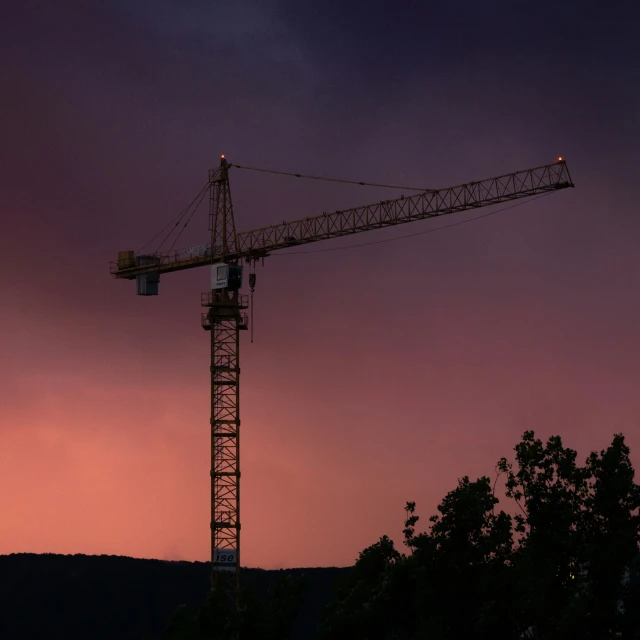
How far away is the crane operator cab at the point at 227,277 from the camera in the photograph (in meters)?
164

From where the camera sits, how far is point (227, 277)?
6467 inches

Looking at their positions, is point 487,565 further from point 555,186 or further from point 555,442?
point 555,186

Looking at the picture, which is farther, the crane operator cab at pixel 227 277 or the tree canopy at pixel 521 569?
the crane operator cab at pixel 227 277

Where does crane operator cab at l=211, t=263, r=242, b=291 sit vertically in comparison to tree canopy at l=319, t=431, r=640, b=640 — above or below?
above

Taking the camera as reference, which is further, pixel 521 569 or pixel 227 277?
pixel 227 277

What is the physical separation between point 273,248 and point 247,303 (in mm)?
7559

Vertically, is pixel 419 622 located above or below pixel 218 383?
below

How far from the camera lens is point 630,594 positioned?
73188 millimetres

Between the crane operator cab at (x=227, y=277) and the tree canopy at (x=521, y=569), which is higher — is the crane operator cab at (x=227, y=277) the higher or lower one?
the higher one

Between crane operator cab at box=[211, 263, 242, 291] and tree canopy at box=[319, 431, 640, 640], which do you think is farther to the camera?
crane operator cab at box=[211, 263, 242, 291]

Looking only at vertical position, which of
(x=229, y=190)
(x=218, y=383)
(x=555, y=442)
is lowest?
(x=555, y=442)

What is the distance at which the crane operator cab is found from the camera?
539 ft

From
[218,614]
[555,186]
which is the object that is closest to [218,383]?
[555,186]

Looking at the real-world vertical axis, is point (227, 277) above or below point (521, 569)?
above
